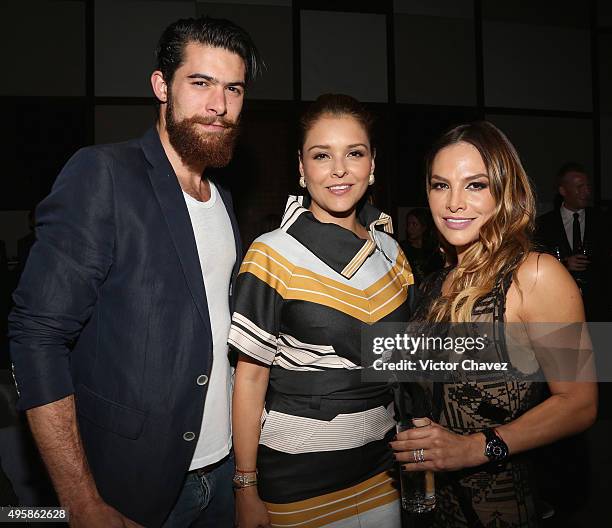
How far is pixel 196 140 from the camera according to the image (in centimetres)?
158

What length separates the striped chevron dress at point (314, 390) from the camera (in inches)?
58.8

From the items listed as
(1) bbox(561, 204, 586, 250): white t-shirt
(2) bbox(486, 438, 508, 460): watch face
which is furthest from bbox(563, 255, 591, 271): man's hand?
(2) bbox(486, 438, 508, 460): watch face

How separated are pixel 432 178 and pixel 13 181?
15.5 feet

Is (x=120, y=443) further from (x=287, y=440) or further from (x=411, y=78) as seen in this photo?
(x=411, y=78)

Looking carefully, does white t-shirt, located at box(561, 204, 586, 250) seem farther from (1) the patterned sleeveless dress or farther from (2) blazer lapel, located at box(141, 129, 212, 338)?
(2) blazer lapel, located at box(141, 129, 212, 338)

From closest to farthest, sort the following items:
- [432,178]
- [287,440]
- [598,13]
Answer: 1. [287,440]
2. [432,178]
3. [598,13]

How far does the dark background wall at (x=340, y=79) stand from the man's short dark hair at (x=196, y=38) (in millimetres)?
2531

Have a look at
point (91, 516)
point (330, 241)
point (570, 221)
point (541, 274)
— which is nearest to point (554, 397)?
point (541, 274)

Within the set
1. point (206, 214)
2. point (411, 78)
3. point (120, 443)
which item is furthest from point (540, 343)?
point (411, 78)

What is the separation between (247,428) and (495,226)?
990mm

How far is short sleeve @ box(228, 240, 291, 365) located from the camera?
57.8 inches

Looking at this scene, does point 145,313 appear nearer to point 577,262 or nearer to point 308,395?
point 308,395

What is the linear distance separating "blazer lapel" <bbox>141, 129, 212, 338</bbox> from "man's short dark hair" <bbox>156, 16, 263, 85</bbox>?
348 millimetres

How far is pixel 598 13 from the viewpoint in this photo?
6.06 metres
